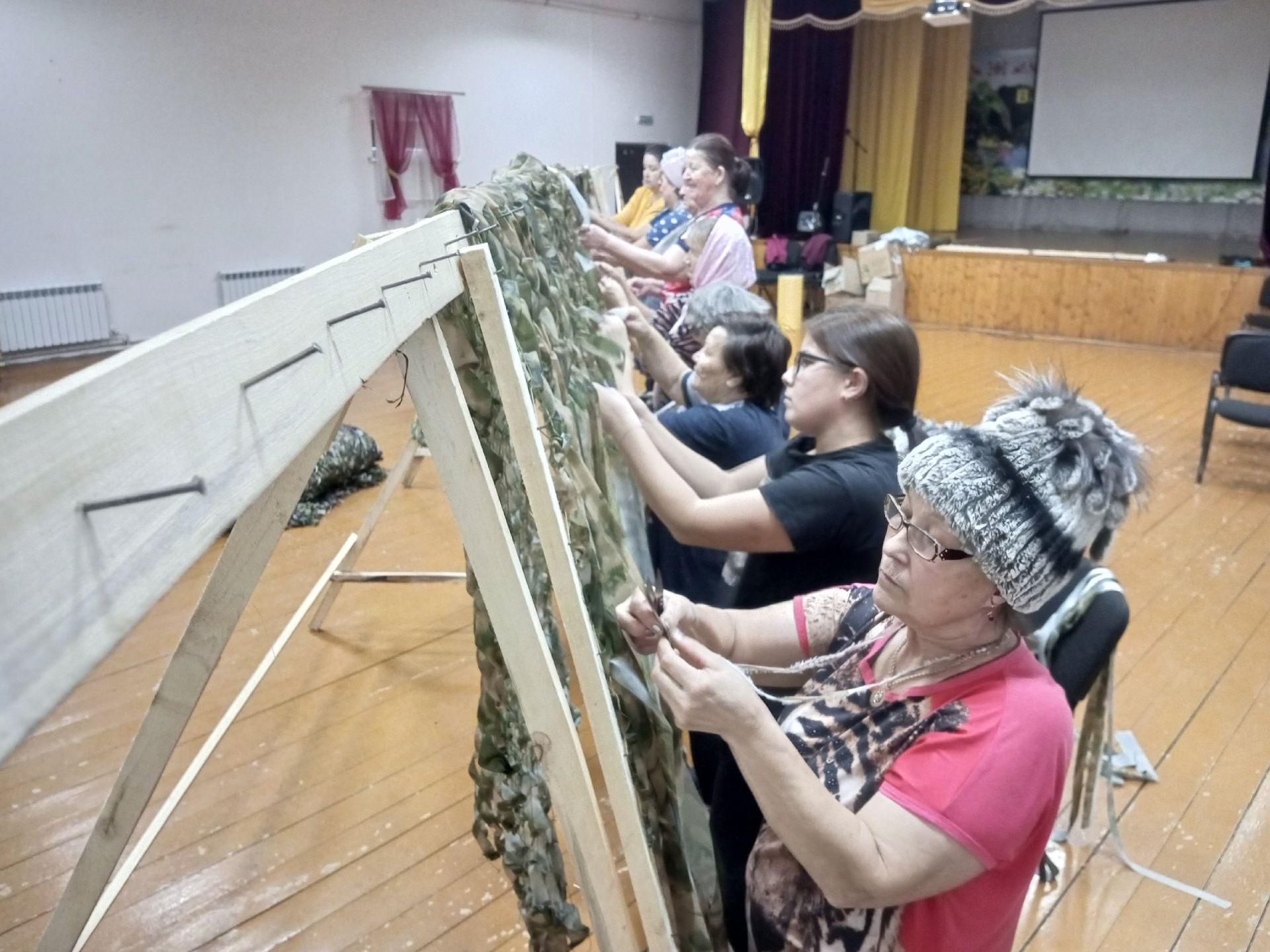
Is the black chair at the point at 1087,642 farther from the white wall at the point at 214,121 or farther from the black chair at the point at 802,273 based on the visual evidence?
the black chair at the point at 802,273

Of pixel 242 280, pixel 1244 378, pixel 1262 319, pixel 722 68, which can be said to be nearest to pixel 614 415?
pixel 1244 378

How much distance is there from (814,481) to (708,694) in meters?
0.60

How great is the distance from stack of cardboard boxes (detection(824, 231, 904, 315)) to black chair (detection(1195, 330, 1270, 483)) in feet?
12.6

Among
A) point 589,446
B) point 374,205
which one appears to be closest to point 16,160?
point 374,205

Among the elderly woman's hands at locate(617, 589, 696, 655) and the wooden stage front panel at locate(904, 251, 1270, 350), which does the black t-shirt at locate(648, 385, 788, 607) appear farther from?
the wooden stage front panel at locate(904, 251, 1270, 350)

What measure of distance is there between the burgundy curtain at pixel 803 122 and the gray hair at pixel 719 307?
9.01 m

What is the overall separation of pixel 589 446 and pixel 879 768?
0.63m

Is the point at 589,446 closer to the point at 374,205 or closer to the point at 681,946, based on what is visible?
the point at 681,946

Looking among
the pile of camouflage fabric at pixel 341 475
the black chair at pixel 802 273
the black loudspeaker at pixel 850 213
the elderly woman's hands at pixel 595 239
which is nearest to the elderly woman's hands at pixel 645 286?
the elderly woman's hands at pixel 595 239

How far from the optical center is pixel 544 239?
1.47 metres

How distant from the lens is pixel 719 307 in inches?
87.7

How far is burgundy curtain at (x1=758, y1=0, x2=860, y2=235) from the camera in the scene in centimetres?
1055

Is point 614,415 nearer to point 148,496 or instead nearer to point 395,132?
point 148,496

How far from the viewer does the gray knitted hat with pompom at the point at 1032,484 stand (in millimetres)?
946
